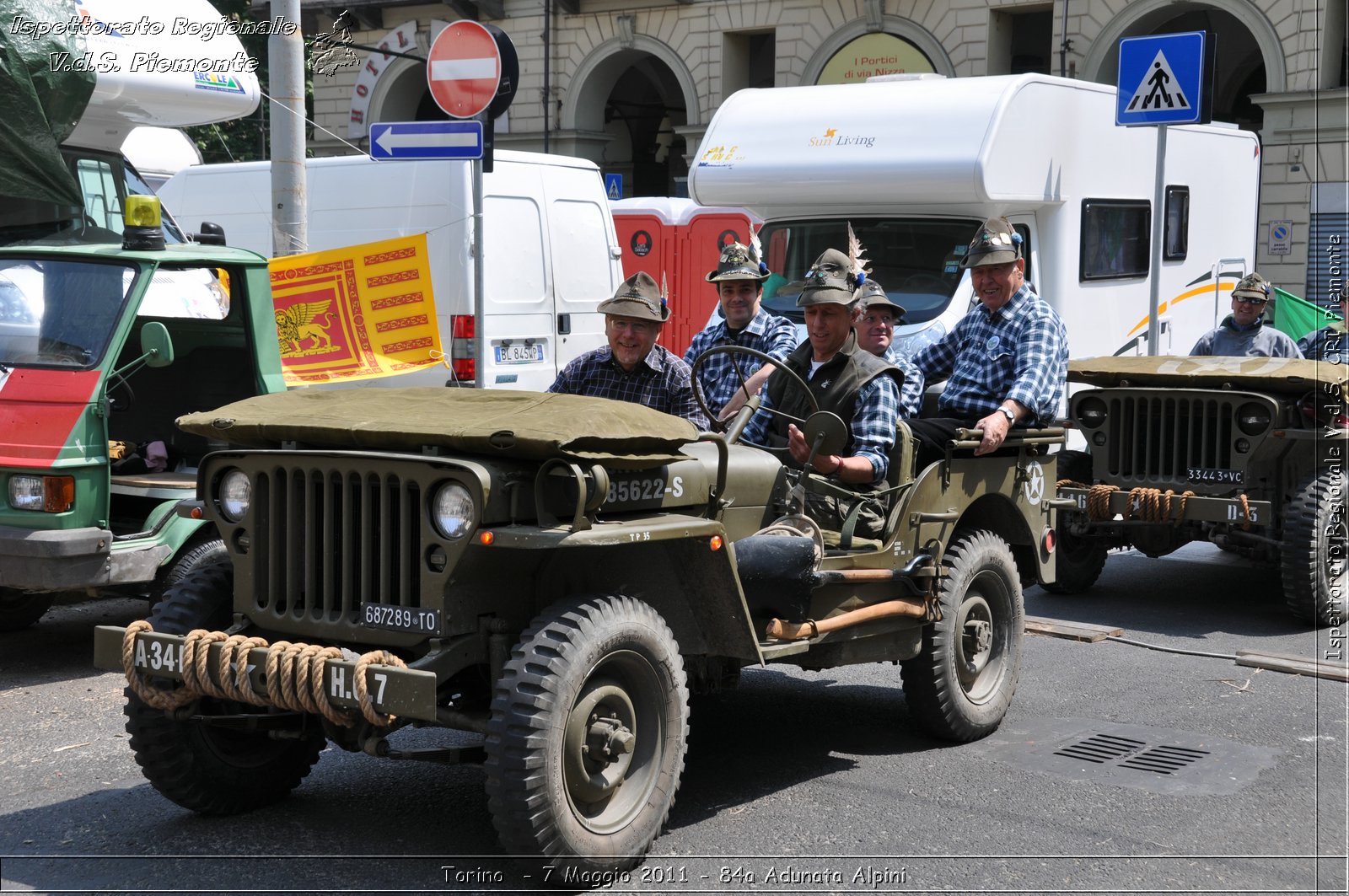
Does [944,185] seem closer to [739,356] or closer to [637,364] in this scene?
[739,356]

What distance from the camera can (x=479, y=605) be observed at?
4.47 metres

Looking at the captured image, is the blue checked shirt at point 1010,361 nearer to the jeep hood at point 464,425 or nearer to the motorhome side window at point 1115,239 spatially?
the jeep hood at point 464,425

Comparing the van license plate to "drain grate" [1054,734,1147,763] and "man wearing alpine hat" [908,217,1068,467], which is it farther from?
"drain grate" [1054,734,1147,763]

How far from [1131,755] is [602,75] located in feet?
88.5

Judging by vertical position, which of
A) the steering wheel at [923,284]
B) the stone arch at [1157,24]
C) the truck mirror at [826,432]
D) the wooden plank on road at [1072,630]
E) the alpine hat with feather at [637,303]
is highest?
the stone arch at [1157,24]

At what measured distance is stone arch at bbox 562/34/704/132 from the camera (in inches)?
1182

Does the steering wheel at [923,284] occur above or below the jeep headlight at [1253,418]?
above

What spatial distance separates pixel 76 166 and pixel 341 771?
6420mm

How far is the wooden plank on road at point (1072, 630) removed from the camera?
8.38 meters

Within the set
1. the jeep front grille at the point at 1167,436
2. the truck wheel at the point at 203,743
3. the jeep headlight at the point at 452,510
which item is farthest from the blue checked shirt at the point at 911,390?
the jeep front grille at the point at 1167,436

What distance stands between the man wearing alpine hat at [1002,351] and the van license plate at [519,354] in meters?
6.00

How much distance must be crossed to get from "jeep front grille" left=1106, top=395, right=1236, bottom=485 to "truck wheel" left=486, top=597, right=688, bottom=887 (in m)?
5.41

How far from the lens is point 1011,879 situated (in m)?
4.70

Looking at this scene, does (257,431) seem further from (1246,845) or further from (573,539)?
(1246,845)
